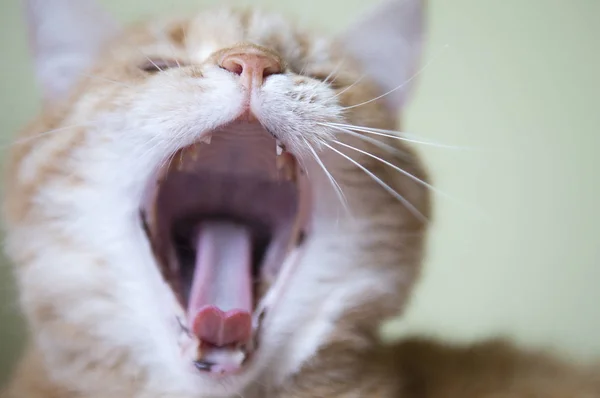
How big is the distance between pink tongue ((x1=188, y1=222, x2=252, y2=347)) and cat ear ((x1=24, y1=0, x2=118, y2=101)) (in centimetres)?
27

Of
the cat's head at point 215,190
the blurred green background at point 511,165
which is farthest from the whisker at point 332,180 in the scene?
the blurred green background at point 511,165

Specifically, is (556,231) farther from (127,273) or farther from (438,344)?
(127,273)

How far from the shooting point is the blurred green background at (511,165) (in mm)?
888

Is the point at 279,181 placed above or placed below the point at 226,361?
above

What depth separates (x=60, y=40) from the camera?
744 millimetres

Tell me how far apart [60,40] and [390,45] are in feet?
1.50

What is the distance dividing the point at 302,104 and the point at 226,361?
0.95 feet

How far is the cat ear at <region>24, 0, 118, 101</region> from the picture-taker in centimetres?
73

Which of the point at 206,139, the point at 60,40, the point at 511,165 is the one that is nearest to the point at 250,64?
the point at 206,139

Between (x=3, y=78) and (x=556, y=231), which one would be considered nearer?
(x=3, y=78)

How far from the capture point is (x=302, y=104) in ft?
2.09

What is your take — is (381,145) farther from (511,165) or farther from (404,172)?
(511,165)

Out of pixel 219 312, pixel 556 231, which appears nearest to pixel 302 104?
pixel 219 312

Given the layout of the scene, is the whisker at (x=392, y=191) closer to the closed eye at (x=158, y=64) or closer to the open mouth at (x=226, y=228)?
the open mouth at (x=226, y=228)
